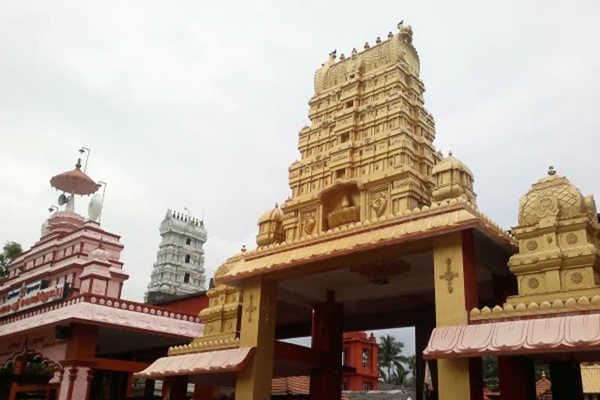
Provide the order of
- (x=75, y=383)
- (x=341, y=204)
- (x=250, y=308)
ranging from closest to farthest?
(x=250, y=308), (x=341, y=204), (x=75, y=383)

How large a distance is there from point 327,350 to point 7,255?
84.0ft

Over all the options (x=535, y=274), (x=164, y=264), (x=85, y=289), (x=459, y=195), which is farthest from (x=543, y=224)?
(x=164, y=264)

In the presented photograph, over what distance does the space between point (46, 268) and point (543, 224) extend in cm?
2319

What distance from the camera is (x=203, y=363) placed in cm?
1552

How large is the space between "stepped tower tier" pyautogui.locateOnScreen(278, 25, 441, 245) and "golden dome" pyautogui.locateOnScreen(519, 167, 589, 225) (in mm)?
3089

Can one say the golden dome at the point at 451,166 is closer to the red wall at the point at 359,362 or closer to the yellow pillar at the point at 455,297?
the yellow pillar at the point at 455,297

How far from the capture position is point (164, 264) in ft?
183

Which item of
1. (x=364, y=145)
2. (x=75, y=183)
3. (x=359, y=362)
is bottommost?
(x=359, y=362)

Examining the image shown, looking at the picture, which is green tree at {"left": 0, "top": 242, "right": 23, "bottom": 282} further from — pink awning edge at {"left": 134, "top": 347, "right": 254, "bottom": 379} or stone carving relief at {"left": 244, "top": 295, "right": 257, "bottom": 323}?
stone carving relief at {"left": 244, "top": 295, "right": 257, "bottom": 323}

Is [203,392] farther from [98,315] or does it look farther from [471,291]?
[471,291]

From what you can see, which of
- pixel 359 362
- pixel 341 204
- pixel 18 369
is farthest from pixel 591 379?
pixel 18 369

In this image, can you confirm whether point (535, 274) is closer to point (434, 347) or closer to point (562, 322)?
point (562, 322)

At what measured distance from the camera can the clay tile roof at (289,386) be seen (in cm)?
2358

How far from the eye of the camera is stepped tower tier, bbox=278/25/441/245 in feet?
49.6
